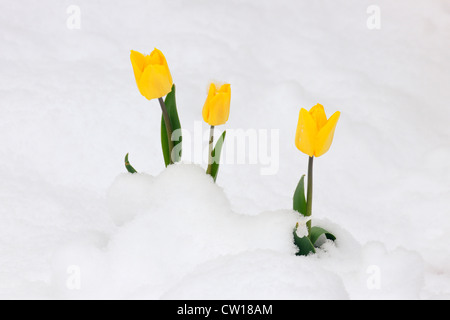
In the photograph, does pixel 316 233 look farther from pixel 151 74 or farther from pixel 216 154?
pixel 151 74

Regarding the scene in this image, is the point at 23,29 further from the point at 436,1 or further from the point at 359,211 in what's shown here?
the point at 436,1

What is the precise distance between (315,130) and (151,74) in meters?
0.18

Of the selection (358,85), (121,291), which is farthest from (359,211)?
(121,291)

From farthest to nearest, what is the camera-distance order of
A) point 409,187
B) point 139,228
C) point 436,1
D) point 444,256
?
point 436,1 < point 409,187 < point 444,256 < point 139,228

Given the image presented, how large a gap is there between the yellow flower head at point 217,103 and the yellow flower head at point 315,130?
9 centimetres

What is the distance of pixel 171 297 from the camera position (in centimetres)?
58

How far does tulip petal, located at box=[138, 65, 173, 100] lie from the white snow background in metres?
0.11

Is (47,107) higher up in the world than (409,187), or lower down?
higher up

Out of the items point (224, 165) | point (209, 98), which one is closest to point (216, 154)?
point (209, 98)

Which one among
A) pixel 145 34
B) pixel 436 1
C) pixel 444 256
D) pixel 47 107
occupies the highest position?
pixel 436 1

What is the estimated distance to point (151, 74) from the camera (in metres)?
0.64

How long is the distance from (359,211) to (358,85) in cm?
36

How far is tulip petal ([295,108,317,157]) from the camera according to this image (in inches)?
23.8

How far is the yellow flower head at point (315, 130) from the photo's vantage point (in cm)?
61
